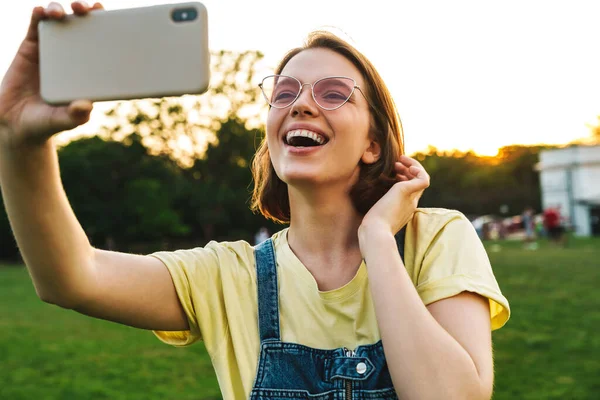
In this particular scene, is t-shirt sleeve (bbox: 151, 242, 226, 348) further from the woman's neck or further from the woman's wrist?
the woman's wrist

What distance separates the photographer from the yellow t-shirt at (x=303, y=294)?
6.60 feet

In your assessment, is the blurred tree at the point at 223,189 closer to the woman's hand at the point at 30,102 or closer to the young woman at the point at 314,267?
the young woman at the point at 314,267

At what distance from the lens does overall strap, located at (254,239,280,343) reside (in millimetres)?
2061

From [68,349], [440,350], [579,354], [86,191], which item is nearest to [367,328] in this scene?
[440,350]

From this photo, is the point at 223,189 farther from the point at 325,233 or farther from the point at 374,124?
the point at 325,233

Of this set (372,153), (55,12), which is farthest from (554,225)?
(55,12)

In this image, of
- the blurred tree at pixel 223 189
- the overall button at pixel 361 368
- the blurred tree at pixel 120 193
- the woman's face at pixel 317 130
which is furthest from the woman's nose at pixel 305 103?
the blurred tree at pixel 223 189

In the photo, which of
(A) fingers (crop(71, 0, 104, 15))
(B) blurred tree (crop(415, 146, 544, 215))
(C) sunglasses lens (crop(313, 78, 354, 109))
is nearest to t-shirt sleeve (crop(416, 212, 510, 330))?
(C) sunglasses lens (crop(313, 78, 354, 109))

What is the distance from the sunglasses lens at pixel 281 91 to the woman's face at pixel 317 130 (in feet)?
0.07

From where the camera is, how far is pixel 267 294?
2.14 meters

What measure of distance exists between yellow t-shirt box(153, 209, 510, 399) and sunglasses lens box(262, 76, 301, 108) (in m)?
0.54

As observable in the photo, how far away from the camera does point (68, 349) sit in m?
8.69

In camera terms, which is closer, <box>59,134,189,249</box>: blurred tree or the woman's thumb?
the woman's thumb

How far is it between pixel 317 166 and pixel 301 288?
0.41 m
